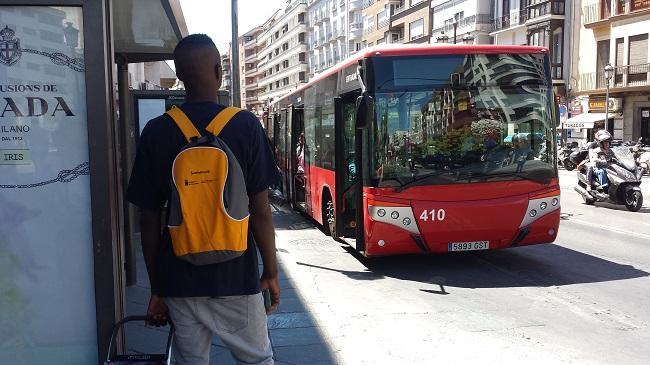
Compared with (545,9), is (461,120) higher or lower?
lower

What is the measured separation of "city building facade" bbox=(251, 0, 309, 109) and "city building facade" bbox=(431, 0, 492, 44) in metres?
35.9

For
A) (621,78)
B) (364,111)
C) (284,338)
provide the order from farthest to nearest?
(621,78)
(364,111)
(284,338)

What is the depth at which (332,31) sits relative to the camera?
82.4 meters

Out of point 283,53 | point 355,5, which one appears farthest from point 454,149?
point 283,53

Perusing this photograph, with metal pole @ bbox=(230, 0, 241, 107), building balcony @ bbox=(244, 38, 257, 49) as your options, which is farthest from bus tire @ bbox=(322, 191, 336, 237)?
building balcony @ bbox=(244, 38, 257, 49)

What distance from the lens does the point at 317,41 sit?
8912 cm

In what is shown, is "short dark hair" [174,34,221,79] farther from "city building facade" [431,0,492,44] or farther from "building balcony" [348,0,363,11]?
"building balcony" [348,0,363,11]

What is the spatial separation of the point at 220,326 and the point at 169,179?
0.67 m

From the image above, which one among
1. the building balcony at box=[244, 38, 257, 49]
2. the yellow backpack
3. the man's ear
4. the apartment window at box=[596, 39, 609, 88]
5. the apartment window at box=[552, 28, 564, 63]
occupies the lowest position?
the yellow backpack

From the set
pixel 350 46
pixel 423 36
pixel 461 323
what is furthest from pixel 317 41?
pixel 461 323

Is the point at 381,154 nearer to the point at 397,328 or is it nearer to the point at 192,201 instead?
the point at 397,328

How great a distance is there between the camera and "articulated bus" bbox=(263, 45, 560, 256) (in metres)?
7.59

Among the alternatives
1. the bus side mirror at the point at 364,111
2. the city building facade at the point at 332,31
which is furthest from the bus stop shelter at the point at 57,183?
the city building facade at the point at 332,31

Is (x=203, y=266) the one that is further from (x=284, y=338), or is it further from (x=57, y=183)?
(x=284, y=338)
